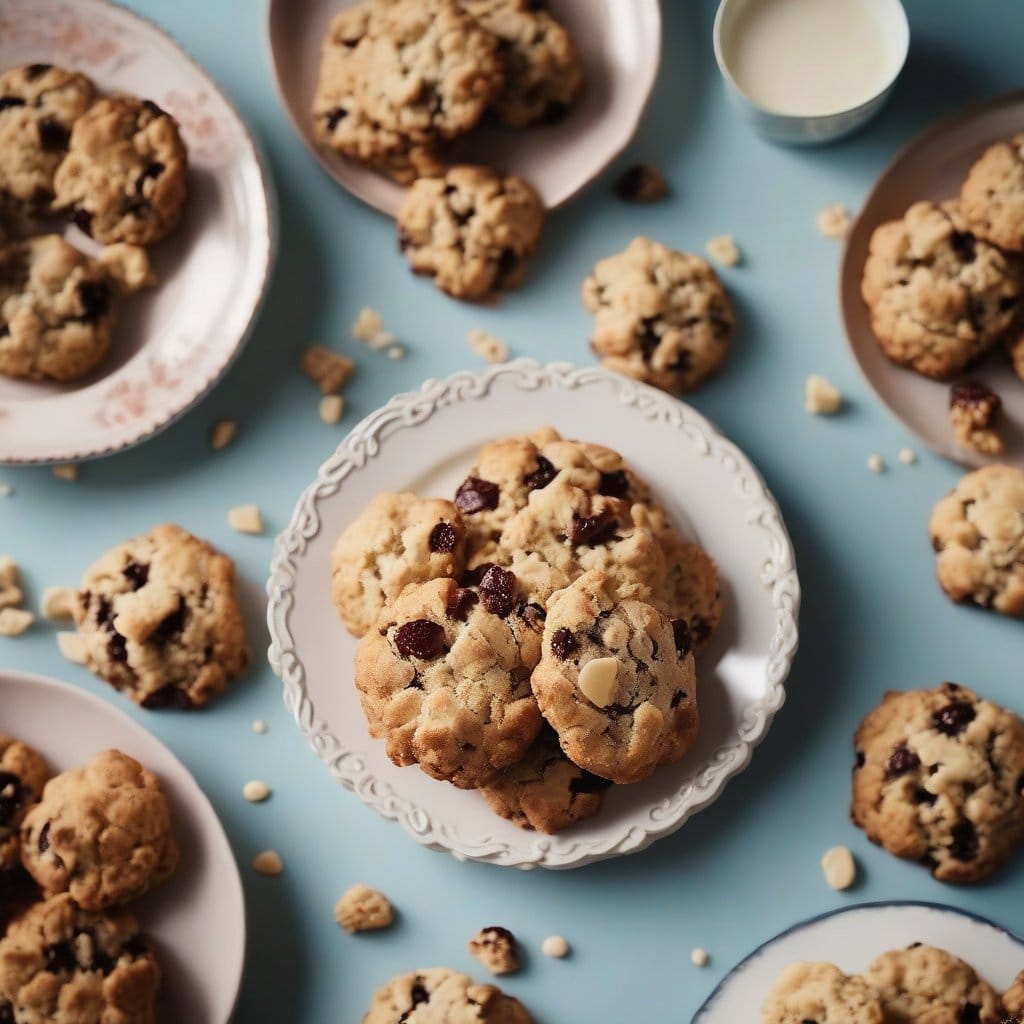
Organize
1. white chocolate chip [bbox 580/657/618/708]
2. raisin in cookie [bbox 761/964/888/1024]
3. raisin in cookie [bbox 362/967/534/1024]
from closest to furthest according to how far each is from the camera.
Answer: white chocolate chip [bbox 580/657/618/708], raisin in cookie [bbox 761/964/888/1024], raisin in cookie [bbox 362/967/534/1024]

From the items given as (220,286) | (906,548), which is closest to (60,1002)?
(220,286)

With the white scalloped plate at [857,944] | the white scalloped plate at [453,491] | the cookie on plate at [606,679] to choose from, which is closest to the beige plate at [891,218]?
the white scalloped plate at [453,491]

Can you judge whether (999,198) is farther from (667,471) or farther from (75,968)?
(75,968)

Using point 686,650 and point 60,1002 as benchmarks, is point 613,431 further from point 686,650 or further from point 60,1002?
point 60,1002

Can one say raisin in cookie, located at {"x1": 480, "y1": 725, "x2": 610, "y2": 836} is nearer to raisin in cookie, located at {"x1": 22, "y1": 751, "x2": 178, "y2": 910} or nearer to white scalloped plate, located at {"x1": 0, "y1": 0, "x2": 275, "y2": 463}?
raisin in cookie, located at {"x1": 22, "y1": 751, "x2": 178, "y2": 910}

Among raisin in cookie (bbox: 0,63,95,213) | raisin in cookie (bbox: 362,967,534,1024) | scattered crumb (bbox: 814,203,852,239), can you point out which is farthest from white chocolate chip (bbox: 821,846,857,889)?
raisin in cookie (bbox: 0,63,95,213)

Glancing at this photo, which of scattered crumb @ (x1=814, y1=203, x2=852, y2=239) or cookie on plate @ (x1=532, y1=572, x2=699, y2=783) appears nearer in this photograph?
cookie on plate @ (x1=532, y1=572, x2=699, y2=783)
